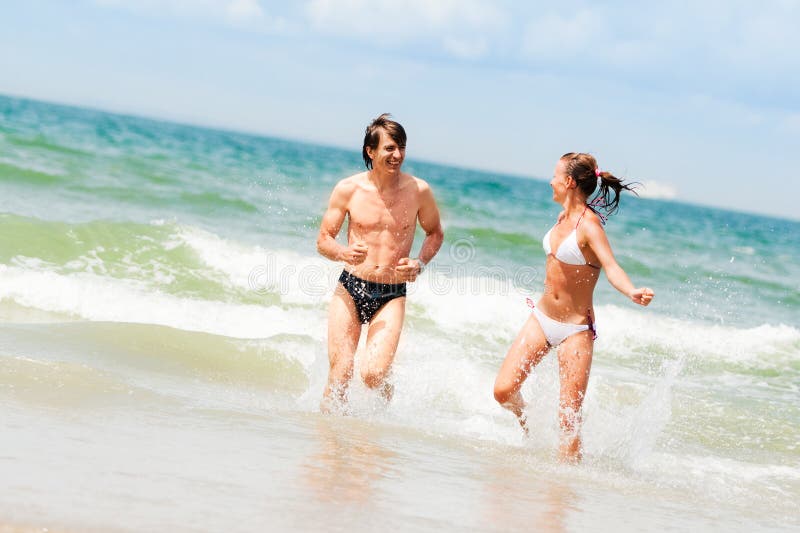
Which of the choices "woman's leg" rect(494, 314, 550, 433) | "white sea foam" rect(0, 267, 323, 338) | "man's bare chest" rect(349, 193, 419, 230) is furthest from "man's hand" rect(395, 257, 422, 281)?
"white sea foam" rect(0, 267, 323, 338)

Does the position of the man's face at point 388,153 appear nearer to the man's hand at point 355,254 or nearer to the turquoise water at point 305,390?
the man's hand at point 355,254

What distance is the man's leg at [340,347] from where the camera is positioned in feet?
20.1

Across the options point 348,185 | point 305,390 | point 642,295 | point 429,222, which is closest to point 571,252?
point 642,295

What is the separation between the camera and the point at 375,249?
6.21 m

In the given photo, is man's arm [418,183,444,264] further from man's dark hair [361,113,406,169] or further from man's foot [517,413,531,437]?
man's foot [517,413,531,437]

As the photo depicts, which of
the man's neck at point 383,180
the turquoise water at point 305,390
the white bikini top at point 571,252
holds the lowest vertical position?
the turquoise water at point 305,390

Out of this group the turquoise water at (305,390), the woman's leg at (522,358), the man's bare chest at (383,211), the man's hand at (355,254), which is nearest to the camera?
the turquoise water at (305,390)

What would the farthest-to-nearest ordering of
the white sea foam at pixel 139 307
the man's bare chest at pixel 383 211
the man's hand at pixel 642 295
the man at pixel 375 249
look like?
the white sea foam at pixel 139 307, the man's bare chest at pixel 383 211, the man at pixel 375 249, the man's hand at pixel 642 295

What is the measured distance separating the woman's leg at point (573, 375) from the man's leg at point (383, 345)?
1.08m

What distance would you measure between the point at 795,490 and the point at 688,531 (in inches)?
88.6

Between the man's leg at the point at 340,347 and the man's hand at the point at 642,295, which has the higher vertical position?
the man's hand at the point at 642,295

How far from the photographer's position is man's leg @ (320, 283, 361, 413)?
613 cm

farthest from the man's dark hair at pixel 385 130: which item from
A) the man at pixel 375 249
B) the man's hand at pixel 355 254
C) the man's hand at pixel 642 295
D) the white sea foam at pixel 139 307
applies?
the white sea foam at pixel 139 307

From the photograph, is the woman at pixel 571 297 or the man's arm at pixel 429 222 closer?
the woman at pixel 571 297
